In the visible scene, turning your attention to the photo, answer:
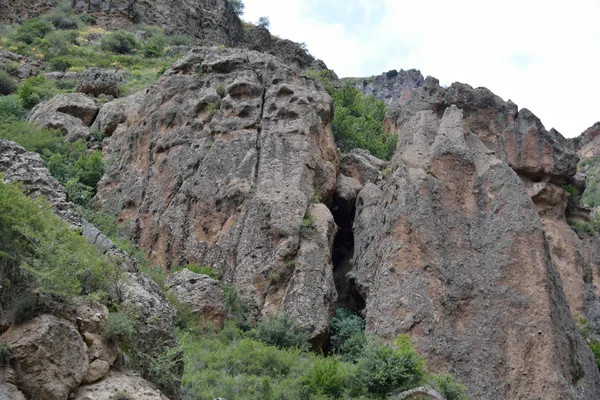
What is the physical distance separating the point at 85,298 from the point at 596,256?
22455 mm

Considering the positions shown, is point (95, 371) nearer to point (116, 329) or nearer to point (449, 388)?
point (116, 329)

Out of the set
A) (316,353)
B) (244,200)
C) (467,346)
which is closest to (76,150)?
(244,200)

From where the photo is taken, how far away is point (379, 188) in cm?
2188

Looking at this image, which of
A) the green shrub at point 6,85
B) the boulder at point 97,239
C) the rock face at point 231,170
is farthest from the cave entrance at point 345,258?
the green shrub at point 6,85

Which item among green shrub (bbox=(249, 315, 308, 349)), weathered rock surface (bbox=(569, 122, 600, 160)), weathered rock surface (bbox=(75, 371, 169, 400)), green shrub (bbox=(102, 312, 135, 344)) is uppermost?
weathered rock surface (bbox=(569, 122, 600, 160))

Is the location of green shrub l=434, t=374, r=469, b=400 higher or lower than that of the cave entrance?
lower

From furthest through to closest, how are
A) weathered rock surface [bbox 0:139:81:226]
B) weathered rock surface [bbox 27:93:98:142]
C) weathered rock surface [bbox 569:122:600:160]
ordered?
weathered rock surface [bbox 569:122:600:160], weathered rock surface [bbox 27:93:98:142], weathered rock surface [bbox 0:139:81:226]

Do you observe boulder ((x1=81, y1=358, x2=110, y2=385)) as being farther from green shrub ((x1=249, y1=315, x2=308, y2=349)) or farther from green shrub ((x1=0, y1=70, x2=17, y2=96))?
green shrub ((x1=0, y1=70, x2=17, y2=96))

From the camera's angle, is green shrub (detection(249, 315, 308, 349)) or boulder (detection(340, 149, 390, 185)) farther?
boulder (detection(340, 149, 390, 185))

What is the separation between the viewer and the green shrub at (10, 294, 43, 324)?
8445 millimetres

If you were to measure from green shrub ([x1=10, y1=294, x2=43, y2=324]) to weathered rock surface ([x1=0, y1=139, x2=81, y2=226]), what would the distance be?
13.4 feet

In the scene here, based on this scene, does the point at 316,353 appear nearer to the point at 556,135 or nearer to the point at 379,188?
the point at 379,188

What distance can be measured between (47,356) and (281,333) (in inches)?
329

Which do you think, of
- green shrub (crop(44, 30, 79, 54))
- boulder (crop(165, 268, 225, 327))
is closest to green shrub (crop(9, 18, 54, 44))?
green shrub (crop(44, 30, 79, 54))
